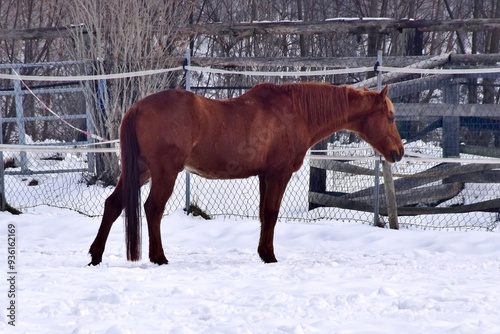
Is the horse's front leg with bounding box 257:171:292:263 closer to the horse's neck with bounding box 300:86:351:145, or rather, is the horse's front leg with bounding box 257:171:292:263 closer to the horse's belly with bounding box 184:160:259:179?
the horse's belly with bounding box 184:160:259:179

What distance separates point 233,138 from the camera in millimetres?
6461

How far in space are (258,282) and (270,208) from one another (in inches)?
55.9

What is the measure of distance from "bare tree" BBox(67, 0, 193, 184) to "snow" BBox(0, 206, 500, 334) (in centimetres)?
271

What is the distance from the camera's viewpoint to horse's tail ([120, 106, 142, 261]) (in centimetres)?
604

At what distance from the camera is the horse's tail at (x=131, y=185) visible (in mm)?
6039

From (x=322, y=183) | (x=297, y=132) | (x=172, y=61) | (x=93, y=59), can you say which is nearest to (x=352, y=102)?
(x=297, y=132)

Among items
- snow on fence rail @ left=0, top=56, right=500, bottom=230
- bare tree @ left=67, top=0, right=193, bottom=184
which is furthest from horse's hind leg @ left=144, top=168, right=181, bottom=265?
bare tree @ left=67, top=0, right=193, bottom=184

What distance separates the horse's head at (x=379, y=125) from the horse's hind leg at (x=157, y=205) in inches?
65.6

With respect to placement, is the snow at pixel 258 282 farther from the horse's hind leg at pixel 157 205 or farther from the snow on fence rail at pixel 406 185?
the snow on fence rail at pixel 406 185

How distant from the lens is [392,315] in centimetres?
427

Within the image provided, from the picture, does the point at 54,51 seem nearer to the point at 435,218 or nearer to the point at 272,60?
the point at 272,60

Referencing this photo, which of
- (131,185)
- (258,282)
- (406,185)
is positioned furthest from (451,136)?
(258,282)

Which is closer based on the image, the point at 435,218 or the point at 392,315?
the point at 392,315

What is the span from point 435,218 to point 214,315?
553 cm
